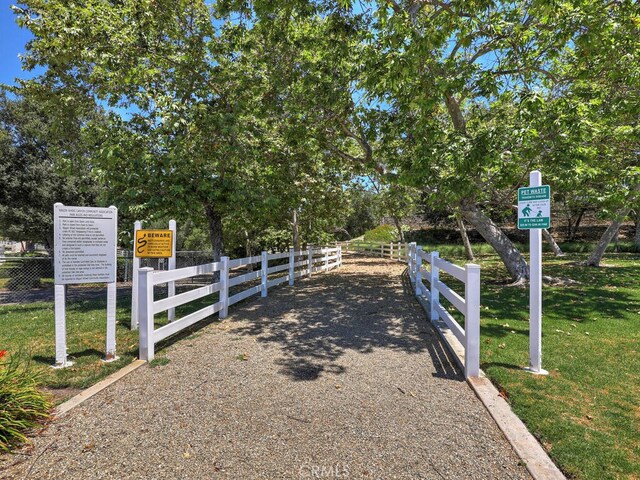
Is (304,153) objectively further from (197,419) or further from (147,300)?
(197,419)

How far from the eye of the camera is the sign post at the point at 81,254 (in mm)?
4586

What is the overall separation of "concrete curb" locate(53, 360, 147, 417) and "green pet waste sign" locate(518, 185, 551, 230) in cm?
492

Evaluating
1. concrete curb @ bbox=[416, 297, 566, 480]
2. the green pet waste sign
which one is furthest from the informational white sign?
the green pet waste sign

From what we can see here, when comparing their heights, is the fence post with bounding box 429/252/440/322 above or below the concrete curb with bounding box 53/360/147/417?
above

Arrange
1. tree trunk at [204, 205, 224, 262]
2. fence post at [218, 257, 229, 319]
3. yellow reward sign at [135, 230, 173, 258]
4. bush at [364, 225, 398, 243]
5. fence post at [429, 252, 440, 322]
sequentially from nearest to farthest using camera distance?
yellow reward sign at [135, 230, 173, 258]
fence post at [429, 252, 440, 322]
fence post at [218, 257, 229, 319]
tree trunk at [204, 205, 224, 262]
bush at [364, 225, 398, 243]

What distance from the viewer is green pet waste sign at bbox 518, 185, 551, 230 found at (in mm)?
4301

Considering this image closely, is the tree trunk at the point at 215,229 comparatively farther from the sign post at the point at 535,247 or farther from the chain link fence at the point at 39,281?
the sign post at the point at 535,247

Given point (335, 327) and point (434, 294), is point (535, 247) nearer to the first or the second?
point (434, 294)

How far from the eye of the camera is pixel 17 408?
3057 millimetres

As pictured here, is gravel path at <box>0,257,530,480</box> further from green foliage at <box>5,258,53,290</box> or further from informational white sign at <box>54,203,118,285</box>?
green foliage at <box>5,258,53,290</box>

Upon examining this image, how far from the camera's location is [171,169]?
9.40m
